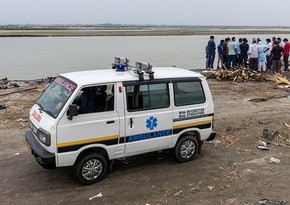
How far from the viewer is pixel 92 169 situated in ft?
22.7

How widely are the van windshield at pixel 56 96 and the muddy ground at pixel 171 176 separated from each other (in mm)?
1418

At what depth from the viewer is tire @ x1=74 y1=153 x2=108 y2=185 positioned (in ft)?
22.1

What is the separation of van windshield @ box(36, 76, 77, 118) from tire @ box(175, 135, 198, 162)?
104 inches

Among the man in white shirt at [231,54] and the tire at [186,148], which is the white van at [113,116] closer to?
the tire at [186,148]

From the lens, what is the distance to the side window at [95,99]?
660cm

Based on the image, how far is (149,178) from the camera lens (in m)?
7.30

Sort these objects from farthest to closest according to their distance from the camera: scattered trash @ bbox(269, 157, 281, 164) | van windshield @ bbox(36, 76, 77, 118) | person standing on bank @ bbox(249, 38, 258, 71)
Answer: person standing on bank @ bbox(249, 38, 258, 71)
scattered trash @ bbox(269, 157, 281, 164)
van windshield @ bbox(36, 76, 77, 118)

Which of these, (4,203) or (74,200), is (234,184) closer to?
(74,200)

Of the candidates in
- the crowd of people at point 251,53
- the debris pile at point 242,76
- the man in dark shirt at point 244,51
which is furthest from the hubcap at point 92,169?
the man in dark shirt at point 244,51

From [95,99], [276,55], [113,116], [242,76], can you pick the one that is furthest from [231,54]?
[95,99]

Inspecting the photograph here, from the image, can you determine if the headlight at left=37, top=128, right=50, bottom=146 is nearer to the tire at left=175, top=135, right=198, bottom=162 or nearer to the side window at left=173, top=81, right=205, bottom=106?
the side window at left=173, top=81, right=205, bottom=106

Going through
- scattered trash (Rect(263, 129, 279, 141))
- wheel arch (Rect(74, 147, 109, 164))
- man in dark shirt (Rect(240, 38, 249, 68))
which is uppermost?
man in dark shirt (Rect(240, 38, 249, 68))

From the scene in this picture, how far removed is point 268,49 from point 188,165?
13.9m

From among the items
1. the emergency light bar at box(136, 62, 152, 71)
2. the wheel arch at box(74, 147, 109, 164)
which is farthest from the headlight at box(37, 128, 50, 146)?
the emergency light bar at box(136, 62, 152, 71)
